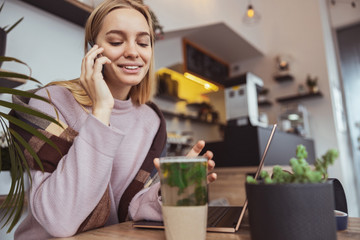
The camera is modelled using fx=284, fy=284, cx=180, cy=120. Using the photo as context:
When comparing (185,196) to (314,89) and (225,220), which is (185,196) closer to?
(225,220)

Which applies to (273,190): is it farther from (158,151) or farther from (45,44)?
(45,44)

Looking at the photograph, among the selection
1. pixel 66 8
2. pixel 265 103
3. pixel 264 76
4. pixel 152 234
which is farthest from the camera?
pixel 264 76

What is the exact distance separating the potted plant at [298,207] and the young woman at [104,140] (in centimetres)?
22

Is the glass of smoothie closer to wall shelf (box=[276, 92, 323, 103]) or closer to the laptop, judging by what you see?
the laptop

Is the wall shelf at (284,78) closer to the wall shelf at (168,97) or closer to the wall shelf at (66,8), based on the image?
the wall shelf at (168,97)

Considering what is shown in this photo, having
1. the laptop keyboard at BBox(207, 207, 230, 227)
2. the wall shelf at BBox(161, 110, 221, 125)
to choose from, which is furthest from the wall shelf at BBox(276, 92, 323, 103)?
the laptop keyboard at BBox(207, 207, 230, 227)

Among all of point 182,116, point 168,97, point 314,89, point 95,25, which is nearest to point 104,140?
point 95,25

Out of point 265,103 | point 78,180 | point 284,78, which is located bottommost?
point 78,180

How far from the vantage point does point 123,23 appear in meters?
0.95

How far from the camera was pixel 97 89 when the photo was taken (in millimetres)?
719

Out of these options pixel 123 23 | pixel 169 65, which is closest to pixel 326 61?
pixel 169 65

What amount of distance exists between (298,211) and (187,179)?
16 centimetres

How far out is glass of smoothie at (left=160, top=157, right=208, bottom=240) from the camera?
0.45 meters

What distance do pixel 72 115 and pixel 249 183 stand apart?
667 mm
